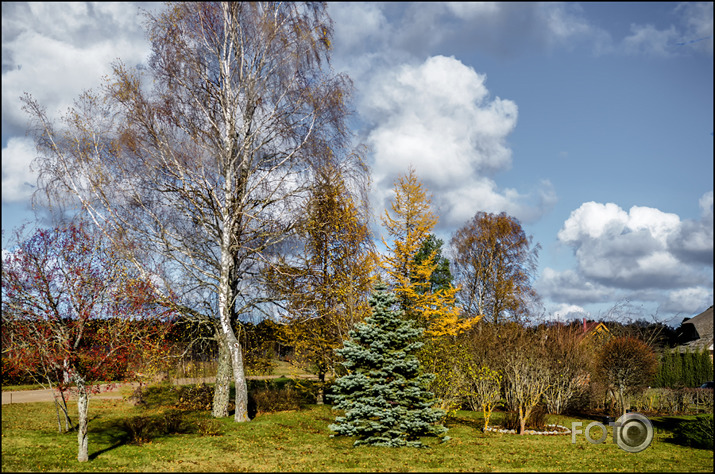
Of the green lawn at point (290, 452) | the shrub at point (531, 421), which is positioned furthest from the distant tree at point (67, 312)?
the shrub at point (531, 421)

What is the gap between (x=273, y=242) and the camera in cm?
1492

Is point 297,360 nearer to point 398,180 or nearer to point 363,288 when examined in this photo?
point 363,288

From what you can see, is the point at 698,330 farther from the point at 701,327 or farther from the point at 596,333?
the point at 596,333

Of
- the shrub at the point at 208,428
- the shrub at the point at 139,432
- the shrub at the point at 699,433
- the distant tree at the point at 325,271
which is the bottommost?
the shrub at the point at 699,433

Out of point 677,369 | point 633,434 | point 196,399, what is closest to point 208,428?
point 196,399

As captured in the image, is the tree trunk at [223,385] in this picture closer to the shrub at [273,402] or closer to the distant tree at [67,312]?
the shrub at [273,402]

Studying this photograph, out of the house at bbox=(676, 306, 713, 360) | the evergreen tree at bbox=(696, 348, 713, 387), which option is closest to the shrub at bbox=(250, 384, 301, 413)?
the evergreen tree at bbox=(696, 348, 713, 387)

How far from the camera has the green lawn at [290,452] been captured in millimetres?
9070

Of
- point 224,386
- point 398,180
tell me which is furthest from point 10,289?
point 398,180

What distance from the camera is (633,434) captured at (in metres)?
13.9

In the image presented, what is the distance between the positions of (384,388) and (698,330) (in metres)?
35.8

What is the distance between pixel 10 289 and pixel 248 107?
762 centimetres

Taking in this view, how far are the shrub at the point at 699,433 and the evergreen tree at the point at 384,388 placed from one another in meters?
5.91

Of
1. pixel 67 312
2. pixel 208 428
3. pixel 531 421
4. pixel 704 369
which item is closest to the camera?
pixel 67 312
